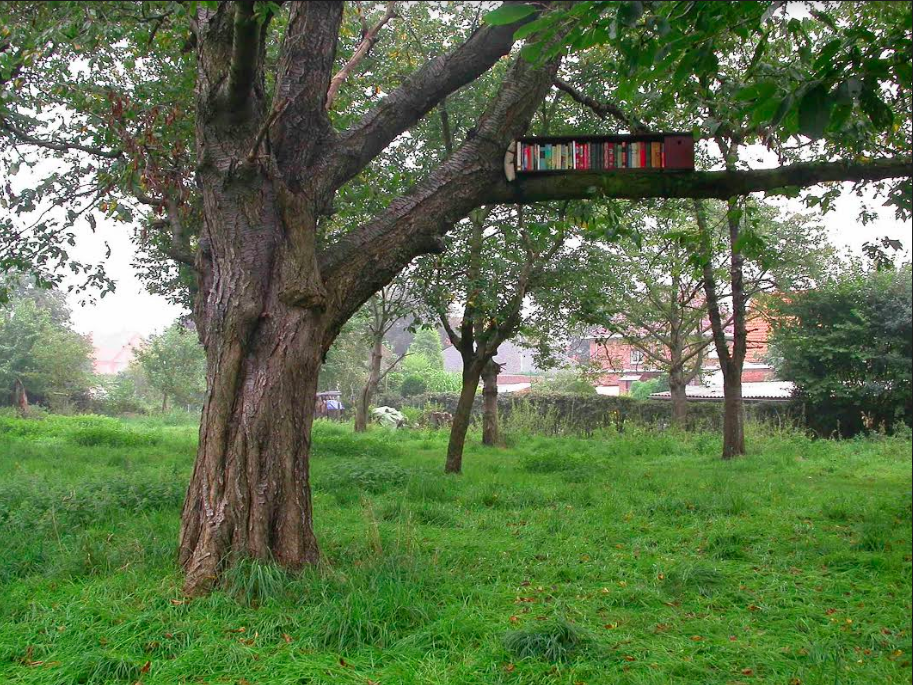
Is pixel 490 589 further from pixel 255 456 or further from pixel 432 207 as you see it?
pixel 432 207

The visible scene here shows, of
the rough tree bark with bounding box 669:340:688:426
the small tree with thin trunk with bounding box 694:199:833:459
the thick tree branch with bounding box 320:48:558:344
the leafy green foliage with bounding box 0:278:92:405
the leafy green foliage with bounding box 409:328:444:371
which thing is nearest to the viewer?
the thick tree branch with bounding box 320:48:558:344

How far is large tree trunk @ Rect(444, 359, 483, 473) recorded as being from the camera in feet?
36.5

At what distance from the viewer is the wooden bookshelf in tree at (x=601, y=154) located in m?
5.36

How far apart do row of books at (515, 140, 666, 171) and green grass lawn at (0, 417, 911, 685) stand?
2476 millimetres

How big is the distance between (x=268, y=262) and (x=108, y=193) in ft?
16.1

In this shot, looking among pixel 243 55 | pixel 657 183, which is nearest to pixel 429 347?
pixel 657 183

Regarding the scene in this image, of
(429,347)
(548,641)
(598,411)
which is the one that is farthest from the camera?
(429,347)

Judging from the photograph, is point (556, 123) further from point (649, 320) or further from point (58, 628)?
point (649, 320)

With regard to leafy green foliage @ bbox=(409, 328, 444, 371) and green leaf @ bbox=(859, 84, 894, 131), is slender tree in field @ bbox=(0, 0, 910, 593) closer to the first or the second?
green leaf @ bbox=(859, 84, 894, 131)

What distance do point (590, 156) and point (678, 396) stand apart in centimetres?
1555

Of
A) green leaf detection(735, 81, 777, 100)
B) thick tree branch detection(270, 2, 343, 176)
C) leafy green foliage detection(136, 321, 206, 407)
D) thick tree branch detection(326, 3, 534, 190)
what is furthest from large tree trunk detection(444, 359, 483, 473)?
leafy green foliage detection(136, 321, 206, 407)

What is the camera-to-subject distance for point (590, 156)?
5.51m

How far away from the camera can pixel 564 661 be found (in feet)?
12.4

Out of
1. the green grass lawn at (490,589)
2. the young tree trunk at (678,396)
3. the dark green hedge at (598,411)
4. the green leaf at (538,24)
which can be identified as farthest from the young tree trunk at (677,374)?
the green leaf at (538,24)
